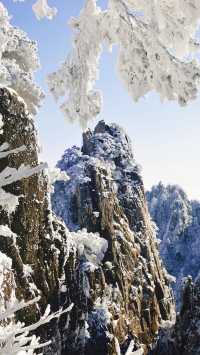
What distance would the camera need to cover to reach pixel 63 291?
2477 cm

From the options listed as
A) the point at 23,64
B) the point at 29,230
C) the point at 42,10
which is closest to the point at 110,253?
the point at 29,230

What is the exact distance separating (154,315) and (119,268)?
20.3ft

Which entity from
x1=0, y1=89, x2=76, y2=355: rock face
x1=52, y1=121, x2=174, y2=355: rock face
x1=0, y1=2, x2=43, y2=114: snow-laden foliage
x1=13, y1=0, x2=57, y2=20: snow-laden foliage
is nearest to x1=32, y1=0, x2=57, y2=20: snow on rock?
x1=13, y1=0, x2=57, y2=20: snow-laden foliage

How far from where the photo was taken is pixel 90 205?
40.5 m

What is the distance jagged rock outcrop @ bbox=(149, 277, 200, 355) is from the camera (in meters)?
29.2

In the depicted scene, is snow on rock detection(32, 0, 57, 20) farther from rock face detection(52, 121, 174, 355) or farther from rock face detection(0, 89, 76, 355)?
rock face detection(52, 121, 174, 355)

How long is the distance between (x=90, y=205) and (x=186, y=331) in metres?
13.7

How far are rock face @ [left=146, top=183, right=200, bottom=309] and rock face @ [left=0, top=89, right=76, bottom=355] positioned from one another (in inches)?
2394

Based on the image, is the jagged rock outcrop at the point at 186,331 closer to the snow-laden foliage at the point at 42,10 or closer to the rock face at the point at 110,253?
Answer: the rock face at the point at 110,253

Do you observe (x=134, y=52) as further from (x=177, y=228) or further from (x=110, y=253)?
(x=177, y=228)

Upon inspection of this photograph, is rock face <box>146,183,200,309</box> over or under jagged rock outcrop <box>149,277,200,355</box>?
over

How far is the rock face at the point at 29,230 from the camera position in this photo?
67.4 feet

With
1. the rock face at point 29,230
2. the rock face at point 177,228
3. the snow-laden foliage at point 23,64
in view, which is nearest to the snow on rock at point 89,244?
the rock face at point 29,230

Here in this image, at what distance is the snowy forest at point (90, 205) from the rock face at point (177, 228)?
42.5 meters
